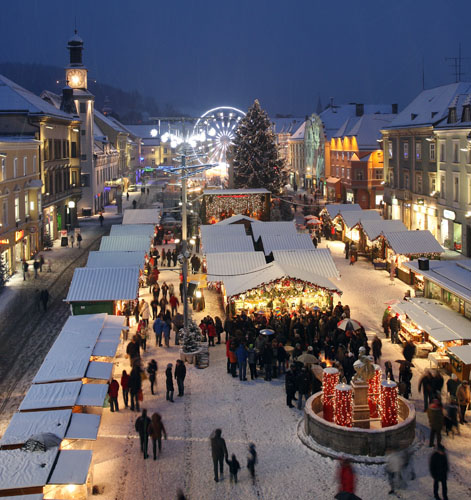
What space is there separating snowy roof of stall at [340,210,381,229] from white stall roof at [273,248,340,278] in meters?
12.4

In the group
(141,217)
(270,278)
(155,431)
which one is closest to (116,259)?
(270,278)

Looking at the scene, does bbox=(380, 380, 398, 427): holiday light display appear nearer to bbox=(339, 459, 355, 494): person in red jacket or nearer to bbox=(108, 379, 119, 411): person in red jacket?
bbox=(339, 459, 355, 494): person in red jacket

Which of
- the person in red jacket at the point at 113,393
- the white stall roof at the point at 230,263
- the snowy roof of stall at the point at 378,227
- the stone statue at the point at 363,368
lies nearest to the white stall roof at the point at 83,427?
the person in red jacket at the point at 113,393

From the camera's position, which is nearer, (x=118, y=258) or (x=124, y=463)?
(x=124, y=463)

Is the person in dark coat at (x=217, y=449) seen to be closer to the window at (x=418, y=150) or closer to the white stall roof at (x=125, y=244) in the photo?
the white stall roof at (x=125, y=244)

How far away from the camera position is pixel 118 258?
2895cm

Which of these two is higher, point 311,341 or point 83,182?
point 83,182

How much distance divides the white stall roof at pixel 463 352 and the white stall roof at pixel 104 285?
11.2m

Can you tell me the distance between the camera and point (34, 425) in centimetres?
1266

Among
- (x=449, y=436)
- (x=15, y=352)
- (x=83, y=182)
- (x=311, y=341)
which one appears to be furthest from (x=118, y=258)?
(x=83, y=182)

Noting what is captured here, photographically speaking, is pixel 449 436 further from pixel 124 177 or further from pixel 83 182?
pixel 124 177

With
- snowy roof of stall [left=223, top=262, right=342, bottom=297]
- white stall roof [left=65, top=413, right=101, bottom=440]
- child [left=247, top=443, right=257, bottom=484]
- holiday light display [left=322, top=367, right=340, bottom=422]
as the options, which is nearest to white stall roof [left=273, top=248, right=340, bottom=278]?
snowy roof of stall [left=223, top=262, right=342, bottom=297]

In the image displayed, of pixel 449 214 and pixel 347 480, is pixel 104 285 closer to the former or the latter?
pixel 347 480

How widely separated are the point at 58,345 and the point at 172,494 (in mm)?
6351
